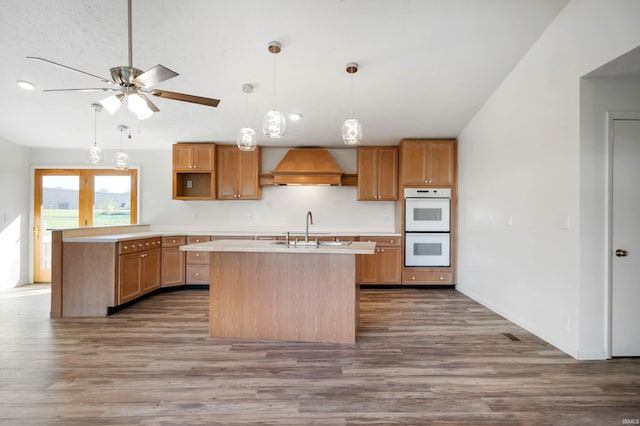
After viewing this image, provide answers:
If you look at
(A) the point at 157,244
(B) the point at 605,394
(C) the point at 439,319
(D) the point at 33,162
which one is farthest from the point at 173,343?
(D) the point at 33,162

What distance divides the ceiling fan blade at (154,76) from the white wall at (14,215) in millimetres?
4877

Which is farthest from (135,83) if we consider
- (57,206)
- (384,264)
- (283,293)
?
(57,206)

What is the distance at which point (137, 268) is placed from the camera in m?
4.24

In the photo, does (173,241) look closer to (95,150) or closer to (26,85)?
(95,150)

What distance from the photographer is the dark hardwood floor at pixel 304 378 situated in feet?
6.09

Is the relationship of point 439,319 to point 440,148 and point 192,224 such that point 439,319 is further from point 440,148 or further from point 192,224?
point 192,224

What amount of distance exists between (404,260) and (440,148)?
194 centimetres

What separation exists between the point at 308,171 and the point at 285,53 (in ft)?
6.87

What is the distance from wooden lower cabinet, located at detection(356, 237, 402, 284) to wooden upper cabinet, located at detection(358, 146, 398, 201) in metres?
0.77

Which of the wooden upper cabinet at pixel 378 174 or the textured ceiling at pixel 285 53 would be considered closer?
the textured ceiling at pixel 285 53

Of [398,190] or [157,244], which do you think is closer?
[157,244]

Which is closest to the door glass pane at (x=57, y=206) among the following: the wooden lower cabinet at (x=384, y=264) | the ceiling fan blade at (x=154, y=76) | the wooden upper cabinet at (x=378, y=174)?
the ceiling fan blade at (x=154, y=76)

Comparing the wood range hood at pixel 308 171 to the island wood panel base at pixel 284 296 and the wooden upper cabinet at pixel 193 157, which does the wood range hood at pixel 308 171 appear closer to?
the wooden upper cabinet at pixel 193 157

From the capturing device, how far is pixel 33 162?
5523 millimetres
